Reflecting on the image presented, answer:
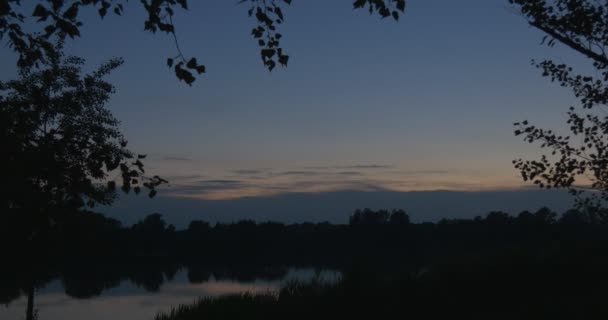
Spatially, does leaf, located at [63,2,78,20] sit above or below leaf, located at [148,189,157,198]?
above

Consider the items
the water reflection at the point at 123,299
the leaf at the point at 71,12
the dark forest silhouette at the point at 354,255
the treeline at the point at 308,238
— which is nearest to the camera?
the leaf at the point at 71,12

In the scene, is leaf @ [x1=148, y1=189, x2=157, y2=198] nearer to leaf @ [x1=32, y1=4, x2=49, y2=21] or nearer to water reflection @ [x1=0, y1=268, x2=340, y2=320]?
leaf @ [x1=32, y1=4, x2=49, y2=21]

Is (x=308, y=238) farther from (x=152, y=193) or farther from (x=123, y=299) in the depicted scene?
(x=152, y=193)

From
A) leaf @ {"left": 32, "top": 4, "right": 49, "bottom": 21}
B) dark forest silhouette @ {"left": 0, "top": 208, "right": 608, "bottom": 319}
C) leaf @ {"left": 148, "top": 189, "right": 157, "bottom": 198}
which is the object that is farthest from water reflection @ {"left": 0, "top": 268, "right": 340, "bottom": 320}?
leaf @ {"left": 32, "top": 4, "right": 49, "bottom": 21}

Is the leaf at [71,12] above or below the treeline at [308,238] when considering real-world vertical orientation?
above

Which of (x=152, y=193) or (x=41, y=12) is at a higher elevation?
(x=41, y=12)

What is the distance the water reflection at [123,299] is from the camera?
3575 cm

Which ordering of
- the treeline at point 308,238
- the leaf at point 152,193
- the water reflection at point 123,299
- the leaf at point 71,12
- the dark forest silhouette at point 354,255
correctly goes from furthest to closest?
the treeline at point 308,238 < the water reflection at point 123,299 < the dark forest silhouette at point 354,255 < the leaf at point 152,193 < the leaf at point 71,12

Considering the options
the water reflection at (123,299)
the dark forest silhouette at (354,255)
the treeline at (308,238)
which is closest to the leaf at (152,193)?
the dark forest silhouette at (354,255)

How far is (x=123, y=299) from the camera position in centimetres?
4497

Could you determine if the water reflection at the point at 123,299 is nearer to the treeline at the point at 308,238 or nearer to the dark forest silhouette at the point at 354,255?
the dark forest silhouette at the point at 354,255

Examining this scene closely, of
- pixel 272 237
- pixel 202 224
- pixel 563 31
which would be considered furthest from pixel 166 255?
pixel 563 31

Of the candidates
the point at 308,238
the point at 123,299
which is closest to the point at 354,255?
the point at 123,299

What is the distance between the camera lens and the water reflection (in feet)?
117
